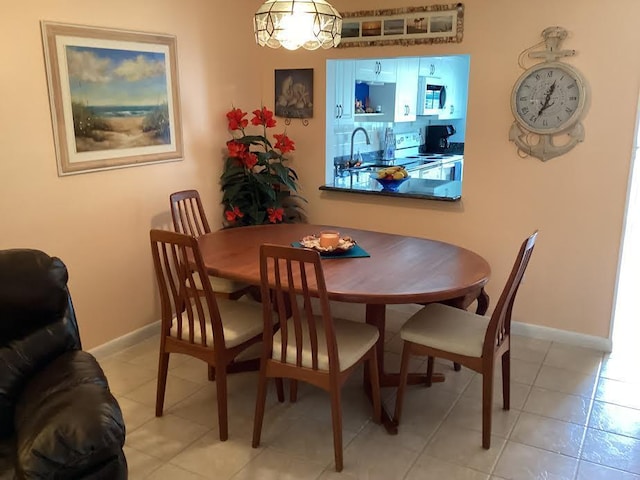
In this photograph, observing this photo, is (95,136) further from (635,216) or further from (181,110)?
(635,216)

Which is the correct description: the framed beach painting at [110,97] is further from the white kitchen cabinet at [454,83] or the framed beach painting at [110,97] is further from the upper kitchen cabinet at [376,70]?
the white kitchen cabinet at [454,83]

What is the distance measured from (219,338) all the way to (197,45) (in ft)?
7.16

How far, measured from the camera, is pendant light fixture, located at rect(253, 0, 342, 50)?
2.37m

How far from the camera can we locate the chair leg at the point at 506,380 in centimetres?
271

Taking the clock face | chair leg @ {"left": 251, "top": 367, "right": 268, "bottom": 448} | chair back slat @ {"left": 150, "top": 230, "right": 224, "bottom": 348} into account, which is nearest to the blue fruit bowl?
the clock face

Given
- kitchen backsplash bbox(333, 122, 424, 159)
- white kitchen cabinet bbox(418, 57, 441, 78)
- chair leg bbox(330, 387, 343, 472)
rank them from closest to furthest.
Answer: chair leg bbox(330, 387, 343, 472) → kitchen backsplash bbox(333, 122, 424, 159) → white kitchen cabinet bbox(418, 57, 441, 78)

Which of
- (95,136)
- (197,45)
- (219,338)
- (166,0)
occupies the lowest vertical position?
(219,338)

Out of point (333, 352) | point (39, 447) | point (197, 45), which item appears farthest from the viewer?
point (197, 45)

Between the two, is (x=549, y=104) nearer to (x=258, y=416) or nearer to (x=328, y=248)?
(x=328, y=248)

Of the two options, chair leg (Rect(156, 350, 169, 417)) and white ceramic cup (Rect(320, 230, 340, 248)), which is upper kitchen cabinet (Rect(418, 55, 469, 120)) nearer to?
white ceramic cup (Rect(320, 230, 340, 248))

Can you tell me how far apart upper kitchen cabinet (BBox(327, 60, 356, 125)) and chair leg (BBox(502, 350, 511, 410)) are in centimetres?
231

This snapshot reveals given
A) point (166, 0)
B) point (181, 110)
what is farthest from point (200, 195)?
point (166, 0)

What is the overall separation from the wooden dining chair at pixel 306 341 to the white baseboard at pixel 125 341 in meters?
1.36

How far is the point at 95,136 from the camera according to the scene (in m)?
3.12
